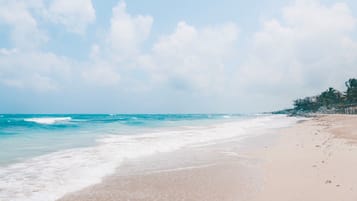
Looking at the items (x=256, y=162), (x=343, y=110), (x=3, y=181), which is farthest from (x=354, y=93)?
(x=3, y=181)

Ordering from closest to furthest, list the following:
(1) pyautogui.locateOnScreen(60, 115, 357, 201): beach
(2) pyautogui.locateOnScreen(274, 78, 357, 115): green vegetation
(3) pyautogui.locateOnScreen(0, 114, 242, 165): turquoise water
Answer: (1) pyautogui.locateOnScreen(60, 115, 357, 201): beach < (3) pyautogui.locateOnScreen(0, 114, 242, 165): turquoise water < (2) pyautogui.locateOnScreen(274, 78, 357, 115): green vegetation

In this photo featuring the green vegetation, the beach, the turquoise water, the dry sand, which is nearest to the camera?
the dry sand

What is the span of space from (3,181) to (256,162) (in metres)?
8.25

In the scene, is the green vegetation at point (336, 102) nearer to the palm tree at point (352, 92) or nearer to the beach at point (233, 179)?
the palm tree at point (352, 92)

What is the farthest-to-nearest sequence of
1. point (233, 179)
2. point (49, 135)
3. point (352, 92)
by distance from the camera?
point (352, 92) → point (49, 135) → point (233, 179)

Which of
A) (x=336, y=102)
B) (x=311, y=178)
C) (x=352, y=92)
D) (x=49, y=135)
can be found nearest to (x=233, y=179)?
(x=311, y=178)

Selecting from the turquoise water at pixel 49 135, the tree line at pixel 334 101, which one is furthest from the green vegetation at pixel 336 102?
the turquoise water at pixel 49 135

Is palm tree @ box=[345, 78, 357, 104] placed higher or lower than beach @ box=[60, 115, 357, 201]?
higher

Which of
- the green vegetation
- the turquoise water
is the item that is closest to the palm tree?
the green vegetation

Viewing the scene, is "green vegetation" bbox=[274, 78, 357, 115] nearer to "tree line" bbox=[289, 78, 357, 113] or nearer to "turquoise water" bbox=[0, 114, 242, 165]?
"tree line" bbox=[289, 78, 357, 113]

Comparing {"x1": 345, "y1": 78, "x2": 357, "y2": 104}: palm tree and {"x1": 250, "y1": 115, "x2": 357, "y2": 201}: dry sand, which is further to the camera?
{"x1": 345, "y1": 78, "x2": 357, "y2": 104}: palm tree

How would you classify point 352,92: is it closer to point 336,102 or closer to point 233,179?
point 336,102

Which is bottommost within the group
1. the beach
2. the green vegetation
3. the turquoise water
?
the beach

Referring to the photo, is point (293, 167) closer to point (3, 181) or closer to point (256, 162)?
point (256, 162)
